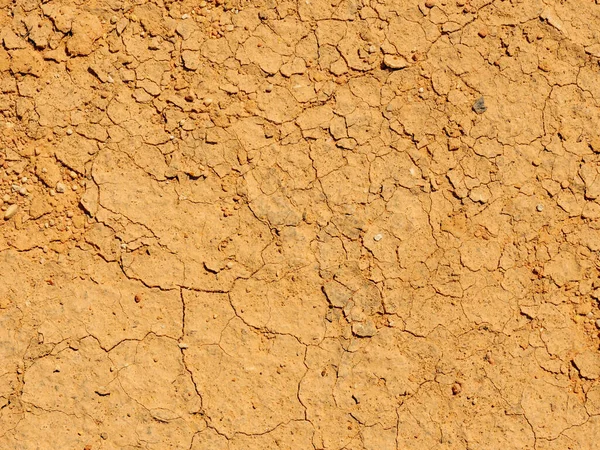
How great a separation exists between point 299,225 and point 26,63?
4.75ft

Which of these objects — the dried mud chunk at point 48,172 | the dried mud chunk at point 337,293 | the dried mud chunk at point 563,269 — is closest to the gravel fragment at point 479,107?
the dried mud chunk at point 563,269

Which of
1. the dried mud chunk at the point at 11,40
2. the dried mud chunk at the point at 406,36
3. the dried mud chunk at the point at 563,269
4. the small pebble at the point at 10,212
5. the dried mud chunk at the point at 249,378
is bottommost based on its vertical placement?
the dried mud chunk at the point at 249,378

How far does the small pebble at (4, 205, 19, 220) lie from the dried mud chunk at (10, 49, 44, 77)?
614 mm

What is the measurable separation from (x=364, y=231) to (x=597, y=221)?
1.10 m

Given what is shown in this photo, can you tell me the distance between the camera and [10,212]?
2.98 metres

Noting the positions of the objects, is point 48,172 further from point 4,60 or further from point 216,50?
point 216,50

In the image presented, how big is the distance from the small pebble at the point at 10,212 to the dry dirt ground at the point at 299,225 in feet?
0.05

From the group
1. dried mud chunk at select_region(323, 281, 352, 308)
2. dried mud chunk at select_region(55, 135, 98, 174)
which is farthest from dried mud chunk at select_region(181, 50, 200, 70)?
dried mud chunk at select_region(323, 281, 352, 308)

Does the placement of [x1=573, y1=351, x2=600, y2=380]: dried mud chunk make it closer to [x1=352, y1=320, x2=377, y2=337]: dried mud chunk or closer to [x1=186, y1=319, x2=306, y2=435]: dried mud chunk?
[x1=352, y1=320, x2=377, y2=337]: dried mud chunk

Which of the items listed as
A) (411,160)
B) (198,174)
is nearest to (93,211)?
(198,174)

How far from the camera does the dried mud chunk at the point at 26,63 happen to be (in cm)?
308

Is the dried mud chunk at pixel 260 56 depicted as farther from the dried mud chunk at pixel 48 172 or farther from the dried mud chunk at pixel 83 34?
the dried mud chunk at pixel 48 172

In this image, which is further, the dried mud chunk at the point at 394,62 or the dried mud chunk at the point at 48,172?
the dried mud chunk at the point at 394,62

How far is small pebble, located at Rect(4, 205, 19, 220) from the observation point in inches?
117
